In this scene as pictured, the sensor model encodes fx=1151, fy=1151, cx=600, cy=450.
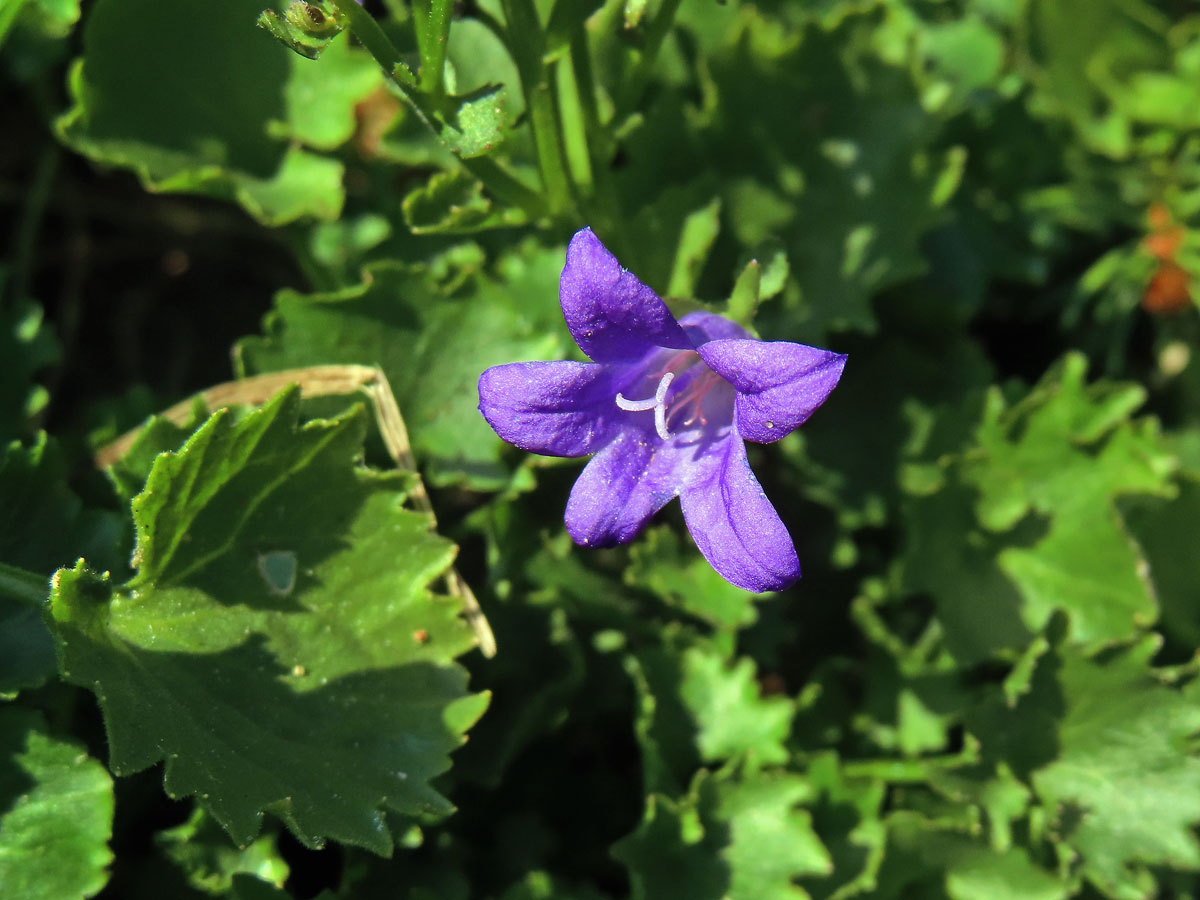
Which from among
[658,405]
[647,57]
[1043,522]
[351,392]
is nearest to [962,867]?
[1043,522]

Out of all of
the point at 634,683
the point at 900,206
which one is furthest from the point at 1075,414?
the point at 634,683

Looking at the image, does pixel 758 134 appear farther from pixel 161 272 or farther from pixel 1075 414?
pixel 161 272

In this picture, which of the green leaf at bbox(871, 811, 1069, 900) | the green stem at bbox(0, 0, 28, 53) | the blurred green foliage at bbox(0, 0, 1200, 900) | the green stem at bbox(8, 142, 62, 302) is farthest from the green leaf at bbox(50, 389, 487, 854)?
the green stem at bbox(8, 142, 62, 302)

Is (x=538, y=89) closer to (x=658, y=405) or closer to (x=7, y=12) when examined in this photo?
(x=658, y=405)

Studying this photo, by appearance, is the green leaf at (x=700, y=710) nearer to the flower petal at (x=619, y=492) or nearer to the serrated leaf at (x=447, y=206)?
the flower petal at (x=619, y=492)

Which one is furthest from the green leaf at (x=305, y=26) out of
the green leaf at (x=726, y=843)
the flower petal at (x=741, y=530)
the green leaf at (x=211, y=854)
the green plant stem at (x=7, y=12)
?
the green leaf at (x=726, y=843)

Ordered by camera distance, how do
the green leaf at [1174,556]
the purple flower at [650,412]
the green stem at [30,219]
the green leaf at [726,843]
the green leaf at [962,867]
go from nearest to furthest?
the purple flower at [650,412] < the green leaf at [726,843] < the green leaf at [962,867] < the green leaf at [1174,556] < the green stem at [30,219]
